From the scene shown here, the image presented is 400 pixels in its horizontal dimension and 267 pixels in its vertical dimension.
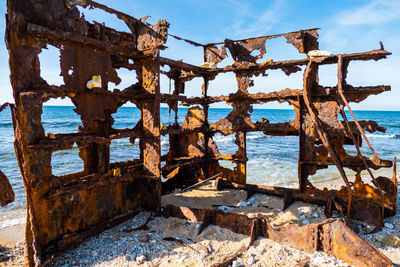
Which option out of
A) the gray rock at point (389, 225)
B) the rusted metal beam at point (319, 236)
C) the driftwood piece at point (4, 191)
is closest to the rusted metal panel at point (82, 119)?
the driftwood piece at point (4, 191)

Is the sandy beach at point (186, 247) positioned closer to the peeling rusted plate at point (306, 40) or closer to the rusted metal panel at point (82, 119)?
the rusted metal panel at point (82, 119)

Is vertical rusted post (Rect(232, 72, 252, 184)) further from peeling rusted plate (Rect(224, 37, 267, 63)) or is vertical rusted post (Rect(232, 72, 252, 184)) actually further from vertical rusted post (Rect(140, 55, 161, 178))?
vertical rusted post (Rect(140, 55, 161, 178))

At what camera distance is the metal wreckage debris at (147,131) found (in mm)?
3875

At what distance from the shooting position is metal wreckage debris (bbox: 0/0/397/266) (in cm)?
388

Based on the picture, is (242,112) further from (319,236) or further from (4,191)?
(4,191)

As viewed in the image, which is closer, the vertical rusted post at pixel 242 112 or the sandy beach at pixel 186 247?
the sandy beach at pixel 186 247

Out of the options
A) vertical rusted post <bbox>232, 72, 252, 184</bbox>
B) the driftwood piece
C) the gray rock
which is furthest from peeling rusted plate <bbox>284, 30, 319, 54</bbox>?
the driftwood piece

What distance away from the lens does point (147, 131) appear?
222 inches

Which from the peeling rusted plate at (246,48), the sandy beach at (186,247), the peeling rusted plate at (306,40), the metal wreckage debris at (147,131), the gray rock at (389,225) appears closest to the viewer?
the metal wreckage debris at (147,131)

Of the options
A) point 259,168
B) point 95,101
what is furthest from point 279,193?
point 259,168

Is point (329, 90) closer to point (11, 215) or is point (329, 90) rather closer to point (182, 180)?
point (182, 180)

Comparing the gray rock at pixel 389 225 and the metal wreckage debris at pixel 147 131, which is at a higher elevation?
the metal wreckage debris at pixel 147 131

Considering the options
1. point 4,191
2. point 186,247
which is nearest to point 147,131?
point 186,247

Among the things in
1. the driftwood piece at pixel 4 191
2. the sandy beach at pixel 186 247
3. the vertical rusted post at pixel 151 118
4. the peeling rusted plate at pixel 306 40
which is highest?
the peeling rusted plate at pixel 306 40
